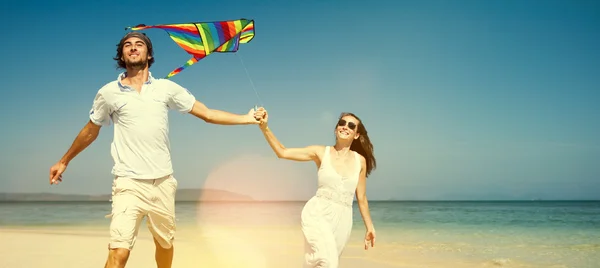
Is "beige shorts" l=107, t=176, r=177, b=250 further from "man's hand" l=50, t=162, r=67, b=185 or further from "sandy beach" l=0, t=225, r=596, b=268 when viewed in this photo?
"sandy beach" l=0, t=225, r=596, b=268

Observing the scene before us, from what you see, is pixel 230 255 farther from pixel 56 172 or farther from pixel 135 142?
pixel 135 142

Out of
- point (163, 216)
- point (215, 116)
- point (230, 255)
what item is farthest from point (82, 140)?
point (230, 255)

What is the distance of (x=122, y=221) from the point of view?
15.6 ft

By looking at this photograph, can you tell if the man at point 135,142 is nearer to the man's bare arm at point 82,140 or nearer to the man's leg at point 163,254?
the man's bare arm at point 82,140

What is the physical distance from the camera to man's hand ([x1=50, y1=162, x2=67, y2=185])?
4.96 metres

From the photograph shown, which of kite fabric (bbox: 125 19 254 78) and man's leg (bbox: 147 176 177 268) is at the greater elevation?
kite fabric (bbox: 125 19 254 78)

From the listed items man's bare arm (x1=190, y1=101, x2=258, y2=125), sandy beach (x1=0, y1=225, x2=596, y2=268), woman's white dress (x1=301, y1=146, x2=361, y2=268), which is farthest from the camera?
sandy beach (x1=0, y1=225, x2=596, y2=268)

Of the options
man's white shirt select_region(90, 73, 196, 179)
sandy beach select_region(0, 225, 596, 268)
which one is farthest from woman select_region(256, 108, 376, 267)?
sandy beach select_region(0, 225, 596, 268)

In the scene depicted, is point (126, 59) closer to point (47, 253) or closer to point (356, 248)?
point (47, 253)

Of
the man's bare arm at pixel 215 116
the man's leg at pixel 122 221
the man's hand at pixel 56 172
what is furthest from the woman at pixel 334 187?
the man's hand at pixel 56 172

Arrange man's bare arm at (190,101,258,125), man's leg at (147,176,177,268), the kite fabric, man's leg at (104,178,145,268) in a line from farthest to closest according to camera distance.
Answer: the kite fabric
man's bare arm at (190,101,258,125)
man's leg at (147,176,177,268)
man's leg at (104,178,145,268)

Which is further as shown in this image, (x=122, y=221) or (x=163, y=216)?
(x=163, y=216)

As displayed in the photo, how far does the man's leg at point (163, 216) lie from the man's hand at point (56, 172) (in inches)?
34.2

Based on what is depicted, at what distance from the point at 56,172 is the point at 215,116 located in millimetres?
1501
